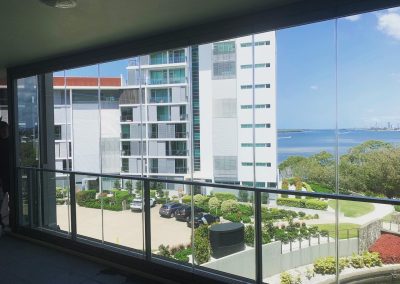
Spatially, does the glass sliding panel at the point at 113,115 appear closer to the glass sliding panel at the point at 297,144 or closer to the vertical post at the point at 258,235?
the glass sliding panel at the point at 297,144

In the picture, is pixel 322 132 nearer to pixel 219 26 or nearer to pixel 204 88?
pixel 204 88

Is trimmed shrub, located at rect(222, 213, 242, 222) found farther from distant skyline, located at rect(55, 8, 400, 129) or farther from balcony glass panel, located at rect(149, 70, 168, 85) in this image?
balcony glass panel, located at rect(149, 70, 168, 85)

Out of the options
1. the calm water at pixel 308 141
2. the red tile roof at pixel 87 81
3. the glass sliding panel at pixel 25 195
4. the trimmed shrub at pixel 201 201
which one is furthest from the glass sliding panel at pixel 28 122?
the calm water at pixel 308 141

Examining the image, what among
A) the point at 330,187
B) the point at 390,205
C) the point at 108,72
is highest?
the point at 108,72

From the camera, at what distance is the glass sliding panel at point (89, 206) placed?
4.22 meters

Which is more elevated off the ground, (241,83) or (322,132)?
(241,83)

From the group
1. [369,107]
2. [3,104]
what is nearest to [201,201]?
[3,104]

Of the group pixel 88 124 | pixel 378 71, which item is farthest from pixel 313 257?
pixel 378 71

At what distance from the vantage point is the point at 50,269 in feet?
12.2

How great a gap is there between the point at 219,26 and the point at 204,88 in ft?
81.1

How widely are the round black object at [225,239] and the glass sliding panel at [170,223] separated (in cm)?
25

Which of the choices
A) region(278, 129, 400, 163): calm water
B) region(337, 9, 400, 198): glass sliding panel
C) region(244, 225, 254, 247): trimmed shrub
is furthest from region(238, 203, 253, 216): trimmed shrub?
region(337, 9, 400, 198): glass sliding panel

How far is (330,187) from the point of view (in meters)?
17.3

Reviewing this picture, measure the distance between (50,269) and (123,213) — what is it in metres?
0.96
